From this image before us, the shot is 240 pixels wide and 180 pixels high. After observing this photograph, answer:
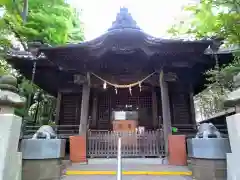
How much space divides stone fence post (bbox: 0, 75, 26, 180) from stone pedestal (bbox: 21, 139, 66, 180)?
0.86 feet

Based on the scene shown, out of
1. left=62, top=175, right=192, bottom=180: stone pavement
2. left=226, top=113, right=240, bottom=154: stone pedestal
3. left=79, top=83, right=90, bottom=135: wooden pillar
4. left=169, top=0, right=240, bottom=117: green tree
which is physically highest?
left=169, top=0, right=240, bottom=117: green tree

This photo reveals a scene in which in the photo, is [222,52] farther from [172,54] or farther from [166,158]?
[166,158]

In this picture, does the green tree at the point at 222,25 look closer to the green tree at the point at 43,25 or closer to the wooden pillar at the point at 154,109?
the wooden pillar at the point at 154,109

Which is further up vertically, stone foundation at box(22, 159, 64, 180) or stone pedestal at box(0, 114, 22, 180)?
stone pedestal at box(0, 114, 22, 180)

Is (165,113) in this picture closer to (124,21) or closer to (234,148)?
(234,148)

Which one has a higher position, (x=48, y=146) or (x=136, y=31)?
(x=136, y=31)

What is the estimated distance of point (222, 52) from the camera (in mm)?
7484

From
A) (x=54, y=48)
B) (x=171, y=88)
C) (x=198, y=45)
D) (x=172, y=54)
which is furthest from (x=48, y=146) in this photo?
(x=171, y=88)

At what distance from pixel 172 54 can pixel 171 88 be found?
280 centimetres

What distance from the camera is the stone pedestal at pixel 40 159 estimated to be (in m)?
4.59

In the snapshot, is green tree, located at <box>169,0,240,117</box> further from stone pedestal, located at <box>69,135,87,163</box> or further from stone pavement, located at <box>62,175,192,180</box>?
stone pedestal, located at <box>69,135,87,163</box>

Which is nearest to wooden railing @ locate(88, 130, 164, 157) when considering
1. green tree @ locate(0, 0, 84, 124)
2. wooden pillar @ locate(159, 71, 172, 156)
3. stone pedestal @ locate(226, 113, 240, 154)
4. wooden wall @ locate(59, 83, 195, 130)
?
wooden pillar @ locate(159, 71, 172, 156)

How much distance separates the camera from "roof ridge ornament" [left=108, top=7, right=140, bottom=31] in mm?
7264

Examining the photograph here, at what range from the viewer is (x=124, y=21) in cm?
751
